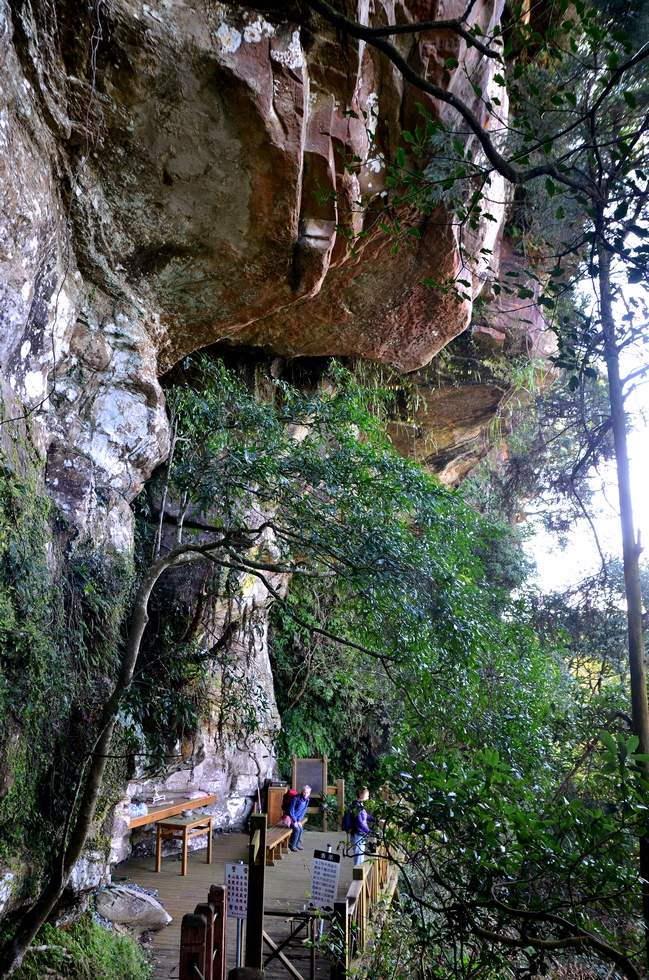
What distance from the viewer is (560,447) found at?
31.5 feet

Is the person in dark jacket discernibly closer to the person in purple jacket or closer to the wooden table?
the person in purple jacket

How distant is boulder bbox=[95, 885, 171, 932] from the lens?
16.6 ft

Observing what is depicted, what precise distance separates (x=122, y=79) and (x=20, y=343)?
2.00m

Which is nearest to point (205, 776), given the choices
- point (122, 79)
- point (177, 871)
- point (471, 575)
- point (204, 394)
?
point (177, 871)

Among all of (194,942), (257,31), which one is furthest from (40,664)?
(257,31)

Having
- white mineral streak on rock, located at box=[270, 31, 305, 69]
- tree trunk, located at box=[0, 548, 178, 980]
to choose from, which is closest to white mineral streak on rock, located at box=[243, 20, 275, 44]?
white mineral streak on rock, located at box=[270, 31, 305, 69]

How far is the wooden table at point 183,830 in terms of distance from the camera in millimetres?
6719

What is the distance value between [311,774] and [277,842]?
1871 millimetres

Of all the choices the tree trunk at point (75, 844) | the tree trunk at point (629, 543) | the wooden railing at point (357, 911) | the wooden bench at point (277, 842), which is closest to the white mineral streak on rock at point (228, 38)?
the tree trunk at point (629, 543)

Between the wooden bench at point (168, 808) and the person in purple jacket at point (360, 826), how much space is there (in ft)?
6.06

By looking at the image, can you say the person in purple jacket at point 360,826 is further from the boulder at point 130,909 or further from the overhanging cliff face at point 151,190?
the overhanging cliff face at point 151,190

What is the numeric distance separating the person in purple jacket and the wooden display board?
1.03 meters

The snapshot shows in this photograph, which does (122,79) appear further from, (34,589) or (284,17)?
(34,589)

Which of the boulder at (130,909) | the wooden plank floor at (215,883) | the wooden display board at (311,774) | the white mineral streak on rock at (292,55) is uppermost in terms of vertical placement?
the white mineral streak on rock at (292,55)
